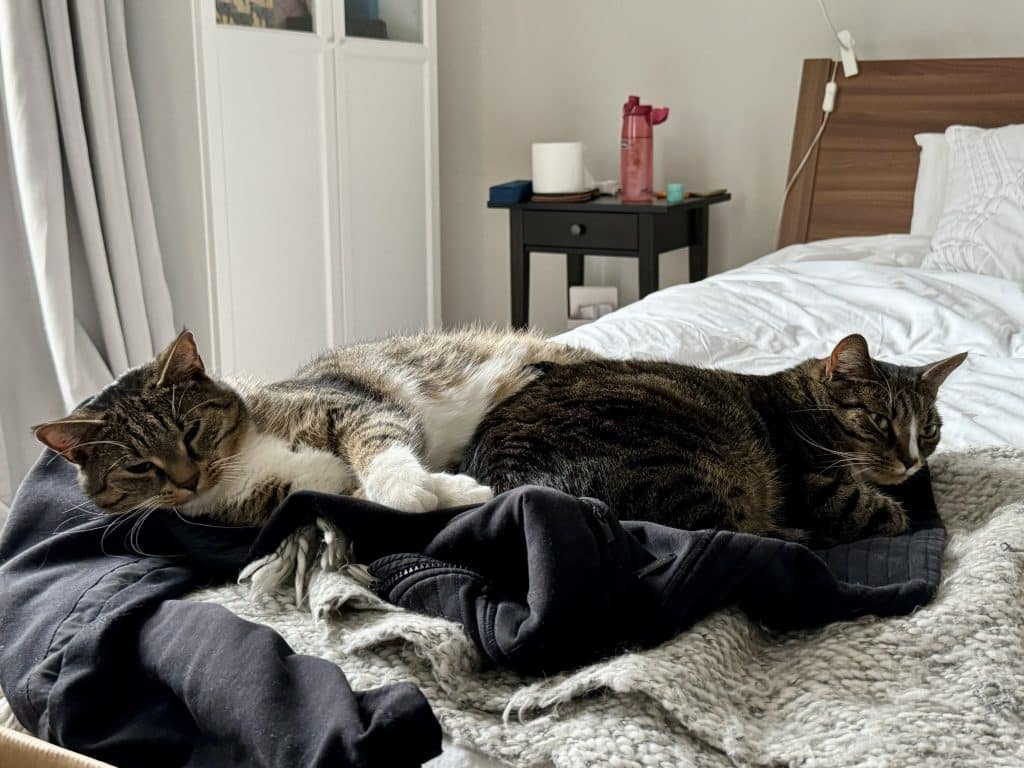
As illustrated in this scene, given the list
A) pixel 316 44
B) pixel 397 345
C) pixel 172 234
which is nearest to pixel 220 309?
pixel 172 234

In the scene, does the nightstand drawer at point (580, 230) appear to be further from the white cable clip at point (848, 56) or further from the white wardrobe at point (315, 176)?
the white cable clip at point (848, 56)

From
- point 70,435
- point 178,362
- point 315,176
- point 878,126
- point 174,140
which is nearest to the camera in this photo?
point 70,435

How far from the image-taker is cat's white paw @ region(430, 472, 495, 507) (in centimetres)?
104

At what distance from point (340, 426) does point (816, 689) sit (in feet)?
2.04

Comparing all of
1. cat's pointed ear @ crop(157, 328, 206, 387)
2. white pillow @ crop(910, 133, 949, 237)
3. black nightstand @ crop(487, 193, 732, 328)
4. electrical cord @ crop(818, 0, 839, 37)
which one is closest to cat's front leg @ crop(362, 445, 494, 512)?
cat's pointed ear @ crop(157, 328, 206, 387)

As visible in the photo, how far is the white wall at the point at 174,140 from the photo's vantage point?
2.70m

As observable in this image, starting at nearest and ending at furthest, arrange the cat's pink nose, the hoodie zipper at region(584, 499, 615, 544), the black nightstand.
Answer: the hoodie zipper at region(584, 499, 615, 544) → the cat's pink nose → the black nightstand

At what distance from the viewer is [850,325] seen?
2.03 meters

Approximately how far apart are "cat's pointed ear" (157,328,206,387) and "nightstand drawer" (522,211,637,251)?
2.21 m

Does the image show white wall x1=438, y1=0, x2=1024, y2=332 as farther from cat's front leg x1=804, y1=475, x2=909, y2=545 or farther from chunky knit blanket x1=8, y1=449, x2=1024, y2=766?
chunky knit blanket x1=8, y1=449, x2=1024, y2=766

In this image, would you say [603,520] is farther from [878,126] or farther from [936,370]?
[878,126]

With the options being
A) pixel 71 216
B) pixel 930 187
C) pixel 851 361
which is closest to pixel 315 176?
pixel 71 216

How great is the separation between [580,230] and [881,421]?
6.97 feet

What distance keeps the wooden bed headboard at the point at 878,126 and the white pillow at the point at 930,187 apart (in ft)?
0.35
